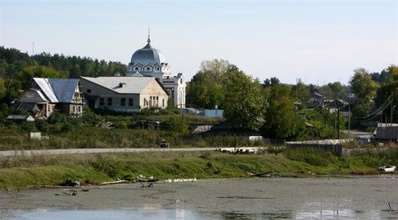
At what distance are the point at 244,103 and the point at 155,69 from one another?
3601 centimetres

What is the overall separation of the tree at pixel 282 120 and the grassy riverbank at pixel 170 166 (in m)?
9.62

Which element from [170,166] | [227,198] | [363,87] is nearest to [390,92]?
[363,87]

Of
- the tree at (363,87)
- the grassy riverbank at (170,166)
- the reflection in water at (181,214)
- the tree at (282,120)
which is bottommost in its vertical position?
the reflection in water at (181,214)

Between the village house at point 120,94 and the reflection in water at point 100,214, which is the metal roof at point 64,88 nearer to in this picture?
the village house at point 120,94

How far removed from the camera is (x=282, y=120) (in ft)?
229

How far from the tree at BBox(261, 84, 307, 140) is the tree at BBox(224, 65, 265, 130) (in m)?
0.89

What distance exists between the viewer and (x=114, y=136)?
60188mm

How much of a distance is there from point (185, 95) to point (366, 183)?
206 feet

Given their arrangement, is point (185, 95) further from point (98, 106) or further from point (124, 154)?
point (124, 154)

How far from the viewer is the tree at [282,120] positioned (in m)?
69.9

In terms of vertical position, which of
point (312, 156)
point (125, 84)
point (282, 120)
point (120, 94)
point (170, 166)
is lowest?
point (170, 166)

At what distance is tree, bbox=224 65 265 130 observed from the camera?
7162 cm

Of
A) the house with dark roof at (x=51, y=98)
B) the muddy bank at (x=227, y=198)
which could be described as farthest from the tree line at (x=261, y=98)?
the muddy bank at (x=227, y=198)

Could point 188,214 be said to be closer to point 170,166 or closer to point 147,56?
point 170,166
